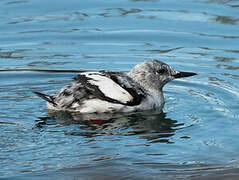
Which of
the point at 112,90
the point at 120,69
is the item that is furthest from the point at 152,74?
the point at 120,69

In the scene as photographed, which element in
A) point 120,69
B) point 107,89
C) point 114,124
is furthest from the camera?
point 120,69

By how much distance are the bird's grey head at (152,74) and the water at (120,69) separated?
41 centimetres

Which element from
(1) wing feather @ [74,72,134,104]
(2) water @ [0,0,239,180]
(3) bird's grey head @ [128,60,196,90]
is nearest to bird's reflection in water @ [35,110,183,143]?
(2) water @ [0,0,239,180]

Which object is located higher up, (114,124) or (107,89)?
(107,89)

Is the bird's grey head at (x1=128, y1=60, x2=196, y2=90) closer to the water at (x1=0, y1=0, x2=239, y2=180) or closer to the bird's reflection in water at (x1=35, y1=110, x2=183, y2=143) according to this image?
the water at (x1=0, y1=0, x2=239, y2=180)

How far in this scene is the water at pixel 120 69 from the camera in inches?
266

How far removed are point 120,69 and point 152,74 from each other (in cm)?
172

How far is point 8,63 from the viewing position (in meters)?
11.4

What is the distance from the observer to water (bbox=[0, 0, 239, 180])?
6754mm

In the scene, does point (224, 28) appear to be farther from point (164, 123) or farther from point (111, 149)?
point (111, 149)

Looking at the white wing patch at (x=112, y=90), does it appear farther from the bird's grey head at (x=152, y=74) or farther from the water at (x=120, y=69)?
the bird's grey head at (x=152, y=74)

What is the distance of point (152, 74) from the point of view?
951 centimetres

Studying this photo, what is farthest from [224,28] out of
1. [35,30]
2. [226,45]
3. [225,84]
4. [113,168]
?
[113,168]

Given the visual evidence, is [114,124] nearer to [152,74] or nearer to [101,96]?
[101,96]
